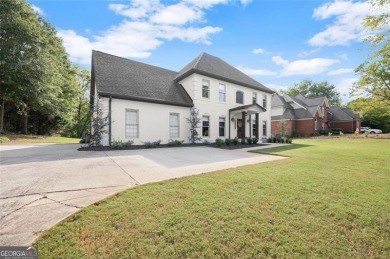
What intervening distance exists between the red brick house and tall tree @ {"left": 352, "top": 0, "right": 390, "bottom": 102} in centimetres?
1507

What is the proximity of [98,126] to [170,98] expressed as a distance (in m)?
5.67

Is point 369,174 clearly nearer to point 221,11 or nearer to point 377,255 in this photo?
point 377,255

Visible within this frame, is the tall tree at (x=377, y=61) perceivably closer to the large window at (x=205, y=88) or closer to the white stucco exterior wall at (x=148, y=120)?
the large window at (x=205, y=88)

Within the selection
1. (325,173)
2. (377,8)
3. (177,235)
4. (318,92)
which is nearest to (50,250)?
→ (177,235)

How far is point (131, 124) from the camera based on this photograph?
543 inches

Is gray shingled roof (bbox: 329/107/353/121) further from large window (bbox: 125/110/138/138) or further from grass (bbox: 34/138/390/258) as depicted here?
grass (bbox: 34/138/390/258)

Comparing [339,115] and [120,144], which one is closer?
[120,144]

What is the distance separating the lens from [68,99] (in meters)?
29.8

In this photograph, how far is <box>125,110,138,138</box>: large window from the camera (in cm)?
1362

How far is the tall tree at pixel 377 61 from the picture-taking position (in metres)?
7.00

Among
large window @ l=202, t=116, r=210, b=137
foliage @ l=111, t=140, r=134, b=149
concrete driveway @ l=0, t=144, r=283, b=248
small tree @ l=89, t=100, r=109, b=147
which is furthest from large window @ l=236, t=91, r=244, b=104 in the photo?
concrete driveway @ l=0, t=144, r=283, b=248

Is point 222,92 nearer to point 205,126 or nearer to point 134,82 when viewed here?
point 205,126

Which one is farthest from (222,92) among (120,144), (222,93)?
(120,144)

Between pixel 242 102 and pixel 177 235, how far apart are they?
1837 cm
